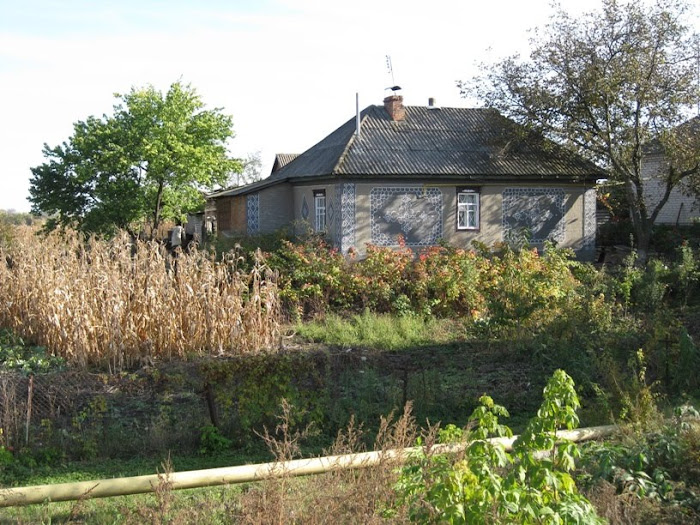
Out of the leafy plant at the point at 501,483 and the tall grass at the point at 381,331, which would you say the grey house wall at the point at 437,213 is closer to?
the tall grass at the point at 381,331

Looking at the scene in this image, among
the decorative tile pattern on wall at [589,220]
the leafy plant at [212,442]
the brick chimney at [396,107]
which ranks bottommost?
the leafy plant at [212,442]

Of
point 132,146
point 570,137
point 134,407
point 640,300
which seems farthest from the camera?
point 132,146

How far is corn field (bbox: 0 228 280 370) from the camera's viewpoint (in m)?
10.1

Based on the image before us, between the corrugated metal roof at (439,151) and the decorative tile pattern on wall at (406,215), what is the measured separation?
0.59m

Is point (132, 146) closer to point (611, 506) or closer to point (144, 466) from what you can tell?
point (144, 466)

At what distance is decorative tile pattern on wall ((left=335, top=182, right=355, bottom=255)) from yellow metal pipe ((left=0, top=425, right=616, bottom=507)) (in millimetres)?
15737

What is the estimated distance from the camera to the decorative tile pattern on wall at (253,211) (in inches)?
959

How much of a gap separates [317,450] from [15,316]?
22.9 feet

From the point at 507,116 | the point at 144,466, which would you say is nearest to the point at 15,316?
the point at 144,466

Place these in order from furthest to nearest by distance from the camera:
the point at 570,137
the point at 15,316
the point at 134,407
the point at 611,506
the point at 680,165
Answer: the point at 570,137 → the point at 680,165 → the point at 15,316 → the point at 134,407 → the point at 611,506

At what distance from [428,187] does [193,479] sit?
1756cm

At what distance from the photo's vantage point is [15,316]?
12266mm

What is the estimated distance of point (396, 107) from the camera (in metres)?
24.5

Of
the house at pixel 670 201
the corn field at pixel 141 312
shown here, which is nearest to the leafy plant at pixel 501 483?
the corn field at pixel 141 312
